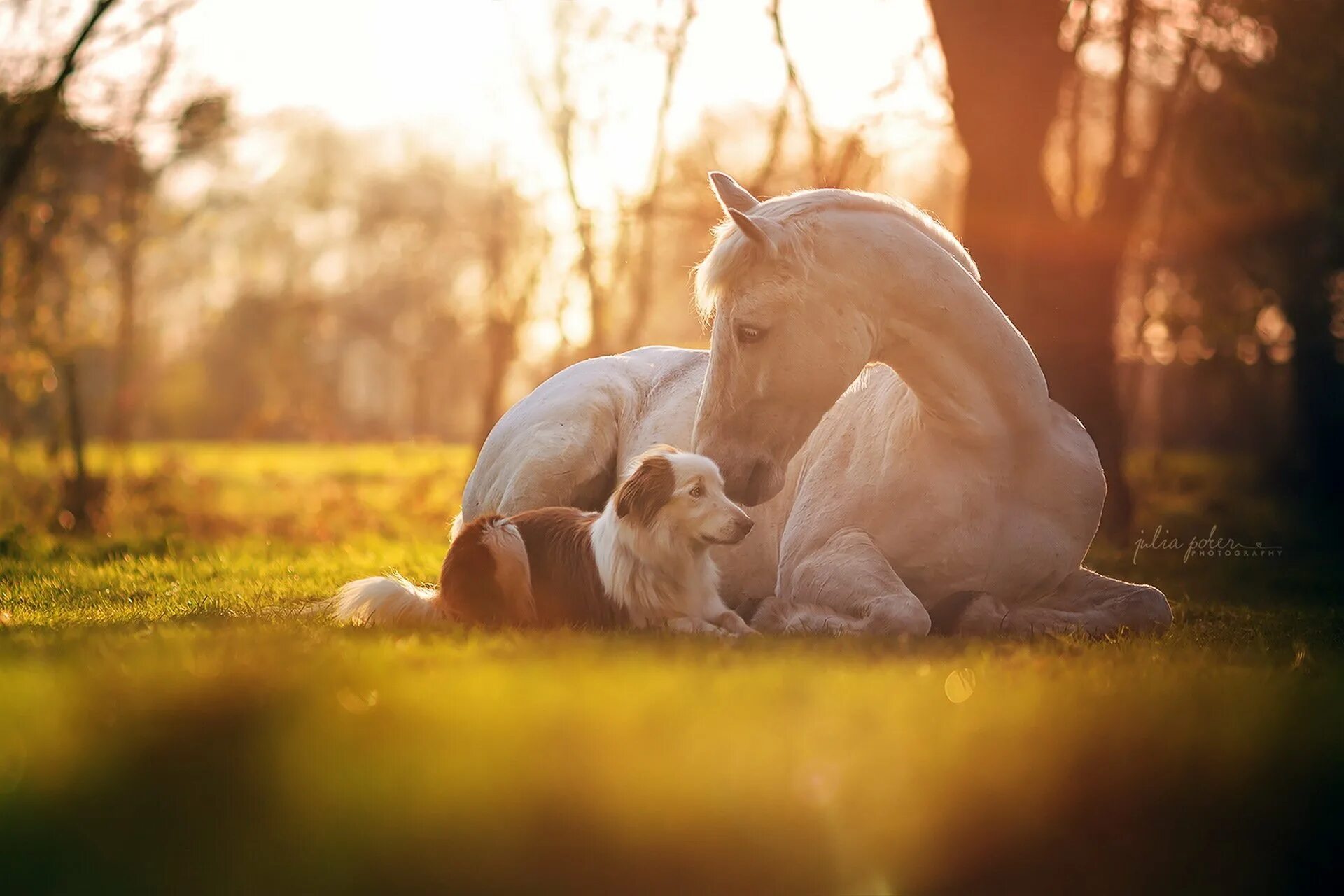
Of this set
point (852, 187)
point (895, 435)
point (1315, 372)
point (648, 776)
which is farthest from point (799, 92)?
point (1315, 372)

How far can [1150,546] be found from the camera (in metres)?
10.1

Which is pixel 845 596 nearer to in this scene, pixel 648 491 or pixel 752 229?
pixel 648 491

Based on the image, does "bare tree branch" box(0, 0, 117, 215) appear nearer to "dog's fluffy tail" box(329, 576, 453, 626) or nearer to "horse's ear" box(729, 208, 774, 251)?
"dog's fluffy tail" box(329, 576, 453, 626)

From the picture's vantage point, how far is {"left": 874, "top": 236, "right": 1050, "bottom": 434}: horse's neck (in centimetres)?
478

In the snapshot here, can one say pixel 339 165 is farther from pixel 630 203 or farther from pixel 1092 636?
pixel 1092 636

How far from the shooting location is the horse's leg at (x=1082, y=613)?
4.77 m

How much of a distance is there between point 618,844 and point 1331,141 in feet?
63.6

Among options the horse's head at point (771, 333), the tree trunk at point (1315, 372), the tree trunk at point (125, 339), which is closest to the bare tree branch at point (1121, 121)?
the horse's head at point (771, 333)

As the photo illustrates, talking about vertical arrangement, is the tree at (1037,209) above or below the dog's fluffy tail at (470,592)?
above

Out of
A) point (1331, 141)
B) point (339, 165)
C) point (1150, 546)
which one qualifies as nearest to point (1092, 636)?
point (1150, 546)

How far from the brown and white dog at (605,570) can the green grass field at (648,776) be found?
1496mm

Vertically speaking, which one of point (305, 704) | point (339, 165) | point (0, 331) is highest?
point (339, 165)

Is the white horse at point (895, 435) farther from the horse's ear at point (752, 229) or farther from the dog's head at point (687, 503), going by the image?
the dog's head at point (687, 503)

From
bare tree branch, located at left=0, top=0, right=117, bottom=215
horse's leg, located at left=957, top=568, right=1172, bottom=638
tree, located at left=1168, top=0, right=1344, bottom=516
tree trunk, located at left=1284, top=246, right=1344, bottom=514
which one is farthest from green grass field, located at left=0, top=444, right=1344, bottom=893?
tree trunk, located at left=1284, top=246, right=1344, bottom=514
